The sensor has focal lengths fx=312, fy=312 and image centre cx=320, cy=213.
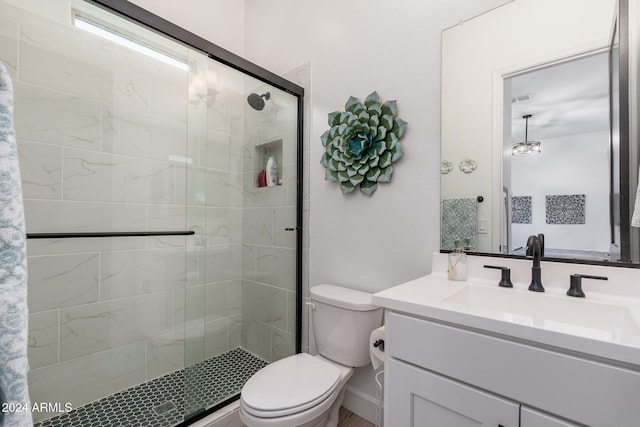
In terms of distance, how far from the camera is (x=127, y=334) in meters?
1.81

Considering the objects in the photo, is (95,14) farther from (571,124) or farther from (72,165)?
(571,124)

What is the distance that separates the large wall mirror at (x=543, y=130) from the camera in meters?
1.04

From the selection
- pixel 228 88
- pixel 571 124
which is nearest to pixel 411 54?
pixel 571 124

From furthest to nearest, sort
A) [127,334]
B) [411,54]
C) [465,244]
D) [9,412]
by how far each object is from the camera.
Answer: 1. [127,334]
2. [411,54]
3. [465,244]
4. [9,412]

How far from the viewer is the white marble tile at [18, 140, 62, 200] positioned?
4.87 ft

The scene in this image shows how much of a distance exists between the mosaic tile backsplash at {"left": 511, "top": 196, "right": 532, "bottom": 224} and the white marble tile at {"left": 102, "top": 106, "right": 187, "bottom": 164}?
169 cm

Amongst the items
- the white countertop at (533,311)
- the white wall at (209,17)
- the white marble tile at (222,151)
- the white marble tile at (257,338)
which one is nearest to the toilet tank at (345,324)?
the white countertop at (533,311)

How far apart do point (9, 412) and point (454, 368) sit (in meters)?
0.88

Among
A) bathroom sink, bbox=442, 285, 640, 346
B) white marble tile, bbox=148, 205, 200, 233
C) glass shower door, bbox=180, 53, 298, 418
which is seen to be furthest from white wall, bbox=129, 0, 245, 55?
bathroom sink, bbox=442, 285, 640, 346

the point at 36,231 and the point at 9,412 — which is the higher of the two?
the point at 36,231

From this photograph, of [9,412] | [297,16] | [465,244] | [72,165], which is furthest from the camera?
[297,16]

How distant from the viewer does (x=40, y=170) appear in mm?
1525

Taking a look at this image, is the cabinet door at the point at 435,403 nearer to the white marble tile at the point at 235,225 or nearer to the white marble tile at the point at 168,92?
the white marble tile at the point at 235,225

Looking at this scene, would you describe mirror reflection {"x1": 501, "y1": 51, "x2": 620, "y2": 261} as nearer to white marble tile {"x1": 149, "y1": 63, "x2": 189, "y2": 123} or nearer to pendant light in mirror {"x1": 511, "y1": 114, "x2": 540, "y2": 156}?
pendant light in mirror {"x1": 511, "y1": 114, "x2": 540, "y2": 156}
